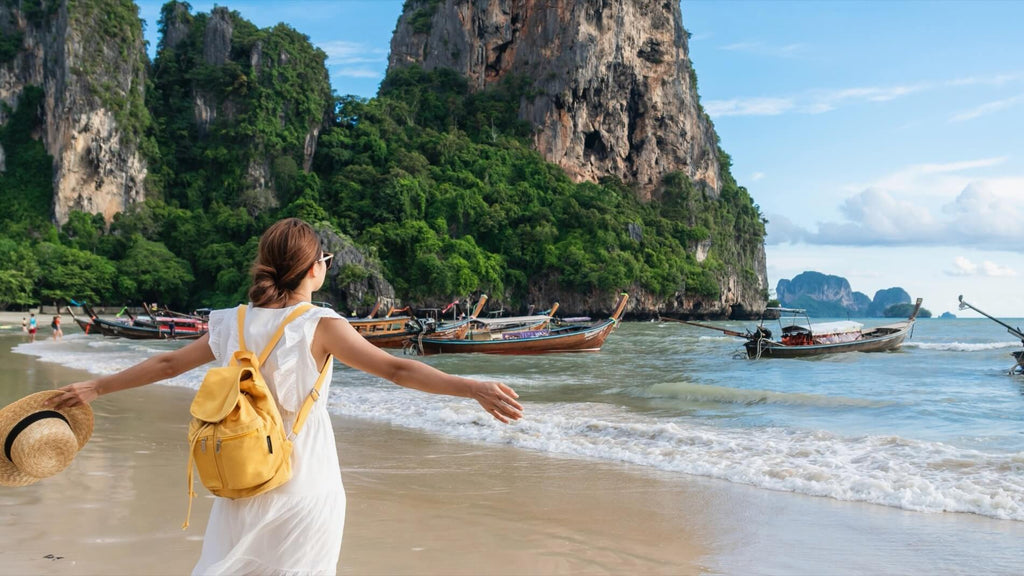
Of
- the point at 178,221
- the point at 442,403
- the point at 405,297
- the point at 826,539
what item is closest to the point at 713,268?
the point at 405,297

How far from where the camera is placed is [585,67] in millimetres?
67125

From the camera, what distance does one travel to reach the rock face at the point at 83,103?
55406 mm

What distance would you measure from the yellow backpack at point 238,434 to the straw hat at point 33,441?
766mm

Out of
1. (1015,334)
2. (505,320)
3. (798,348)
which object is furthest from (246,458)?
(505,320)

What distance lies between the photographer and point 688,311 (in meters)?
65.1

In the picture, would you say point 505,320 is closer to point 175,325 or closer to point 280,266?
point 175,325

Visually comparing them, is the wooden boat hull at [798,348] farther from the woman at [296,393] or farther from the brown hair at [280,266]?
the brown hair at [280,266]

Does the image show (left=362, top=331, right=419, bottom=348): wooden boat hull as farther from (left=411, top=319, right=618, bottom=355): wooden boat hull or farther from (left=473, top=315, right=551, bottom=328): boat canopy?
(left=473, top=315, right=551, bottom=328): boat canopy

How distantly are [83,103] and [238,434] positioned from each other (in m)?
Result: 64.3

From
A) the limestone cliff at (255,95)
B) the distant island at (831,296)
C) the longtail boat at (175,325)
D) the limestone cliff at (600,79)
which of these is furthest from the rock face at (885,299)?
the longtail boat at (175,325)

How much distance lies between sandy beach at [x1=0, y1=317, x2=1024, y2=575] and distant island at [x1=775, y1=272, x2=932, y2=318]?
177718 millimetres

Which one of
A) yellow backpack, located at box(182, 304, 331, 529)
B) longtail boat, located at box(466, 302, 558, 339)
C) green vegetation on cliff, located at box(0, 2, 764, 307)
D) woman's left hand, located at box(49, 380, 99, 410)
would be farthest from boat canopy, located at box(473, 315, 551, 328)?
yellow backpack, located at box(182, 304, 331, 529)

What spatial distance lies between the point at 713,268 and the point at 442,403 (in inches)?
2412

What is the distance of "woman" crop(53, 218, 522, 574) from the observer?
72.4 inches
